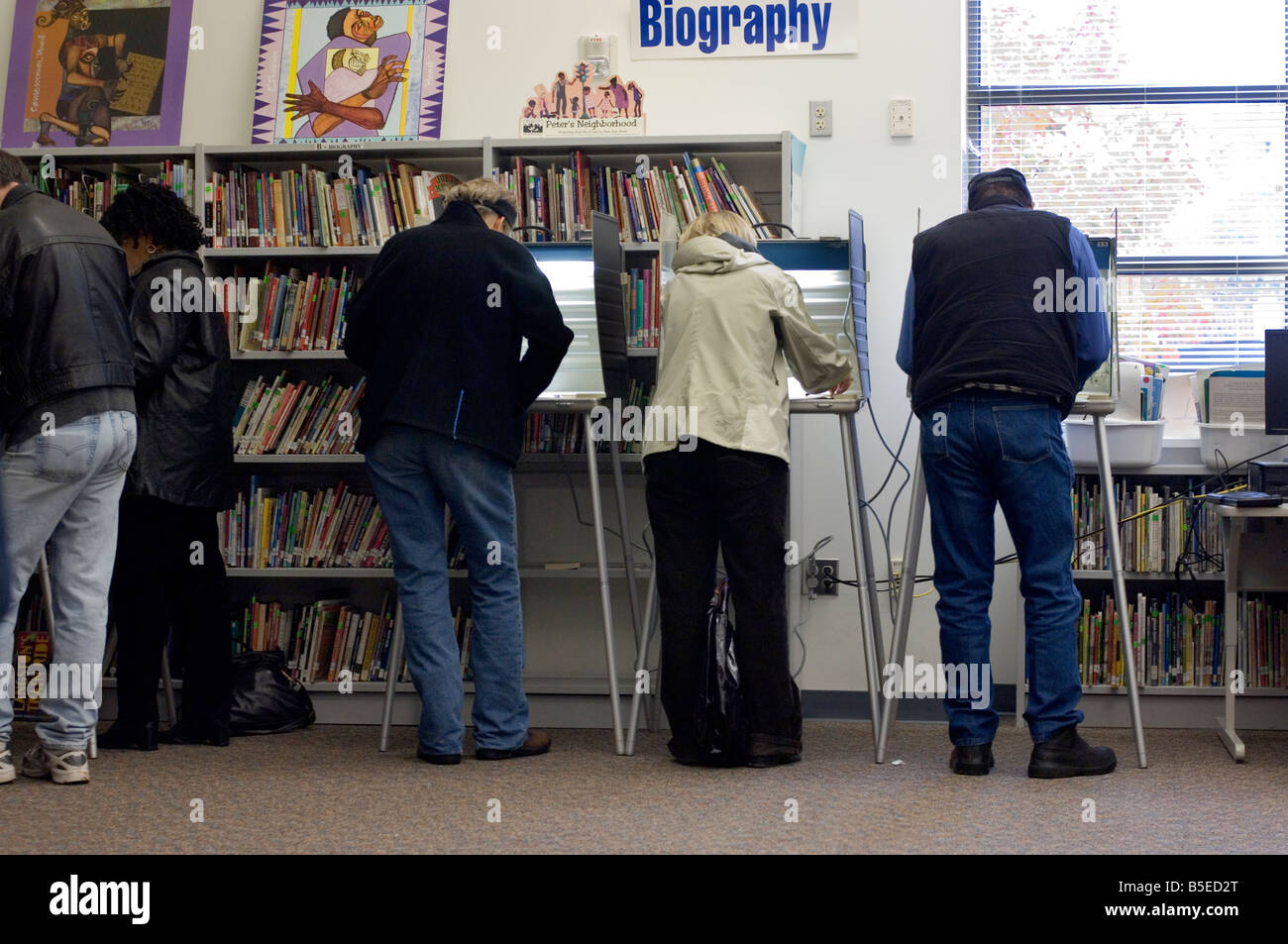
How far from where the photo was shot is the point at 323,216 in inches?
174

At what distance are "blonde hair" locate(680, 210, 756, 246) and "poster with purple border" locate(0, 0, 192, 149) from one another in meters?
2.16

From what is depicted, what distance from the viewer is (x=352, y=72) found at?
4684mm

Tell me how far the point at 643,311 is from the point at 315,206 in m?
1.17

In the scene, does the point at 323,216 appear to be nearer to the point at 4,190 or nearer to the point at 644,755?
the point at 4,190

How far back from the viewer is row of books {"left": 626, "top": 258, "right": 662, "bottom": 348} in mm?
4312

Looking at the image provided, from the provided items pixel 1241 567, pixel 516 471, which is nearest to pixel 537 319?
pixel 516 471

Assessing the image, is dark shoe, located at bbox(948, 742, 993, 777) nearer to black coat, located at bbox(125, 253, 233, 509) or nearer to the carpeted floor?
the carpeted floor

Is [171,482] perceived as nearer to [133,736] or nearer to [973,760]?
[133,736]

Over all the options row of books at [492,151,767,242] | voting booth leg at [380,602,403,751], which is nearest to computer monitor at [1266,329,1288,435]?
row of books at [492,151,767,242]

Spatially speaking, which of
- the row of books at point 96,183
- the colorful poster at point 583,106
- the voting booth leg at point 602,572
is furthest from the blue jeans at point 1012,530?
the row of books at point 96,183

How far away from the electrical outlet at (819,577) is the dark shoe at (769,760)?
3.08 feet

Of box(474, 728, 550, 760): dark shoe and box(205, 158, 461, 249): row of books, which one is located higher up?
box(205, 158, 461, 249): row of books

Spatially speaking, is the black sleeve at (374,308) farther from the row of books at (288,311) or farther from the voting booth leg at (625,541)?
the voting booth leg at (625,541)
